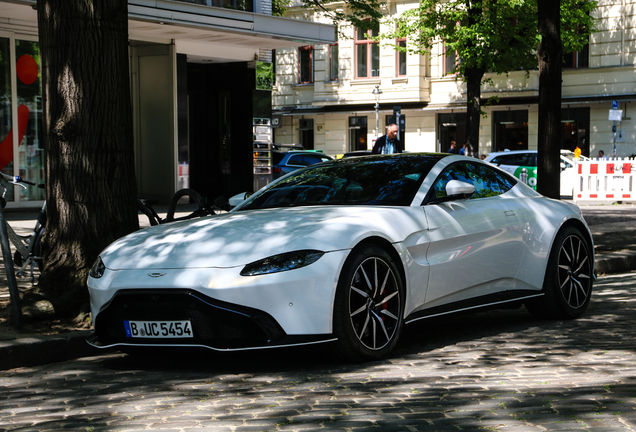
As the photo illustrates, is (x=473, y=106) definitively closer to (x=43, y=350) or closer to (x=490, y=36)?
(x=490, y=36)

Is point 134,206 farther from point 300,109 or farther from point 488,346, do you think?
point 300,109

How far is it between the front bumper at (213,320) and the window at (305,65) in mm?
41119

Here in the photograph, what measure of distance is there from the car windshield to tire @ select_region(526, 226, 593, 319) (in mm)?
1335

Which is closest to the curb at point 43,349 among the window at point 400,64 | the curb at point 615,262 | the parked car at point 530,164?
the curb at point 615,262

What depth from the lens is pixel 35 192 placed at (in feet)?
61.0

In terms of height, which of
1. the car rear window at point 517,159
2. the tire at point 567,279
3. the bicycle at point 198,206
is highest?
the car rear window at point 517,159

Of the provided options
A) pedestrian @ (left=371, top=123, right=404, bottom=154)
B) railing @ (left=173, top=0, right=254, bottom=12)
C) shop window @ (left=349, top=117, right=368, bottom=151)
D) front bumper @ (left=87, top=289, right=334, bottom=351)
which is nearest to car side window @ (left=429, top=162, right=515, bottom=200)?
front bumper @ (left=87, top=289, right=334, bottom=351)

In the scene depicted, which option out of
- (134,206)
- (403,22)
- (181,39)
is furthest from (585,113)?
(134,206)

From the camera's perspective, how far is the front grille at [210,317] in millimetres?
4703

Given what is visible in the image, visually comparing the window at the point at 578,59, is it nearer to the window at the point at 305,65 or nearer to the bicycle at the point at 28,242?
the window at the point at 305,65

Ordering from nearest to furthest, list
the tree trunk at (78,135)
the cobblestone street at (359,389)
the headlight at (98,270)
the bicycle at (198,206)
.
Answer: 1. the cobblestone street at (359,389)
2. the headlight at (98,270)
3. the tree trunk at (78,135)
4. the bicycle at (198,206)

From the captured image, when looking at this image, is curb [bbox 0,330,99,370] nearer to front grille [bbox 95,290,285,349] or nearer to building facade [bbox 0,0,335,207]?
front grille [bbox 95,290,285,349]

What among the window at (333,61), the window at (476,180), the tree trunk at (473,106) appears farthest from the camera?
the window at (333,61)

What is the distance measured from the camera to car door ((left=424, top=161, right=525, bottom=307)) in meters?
5.69
